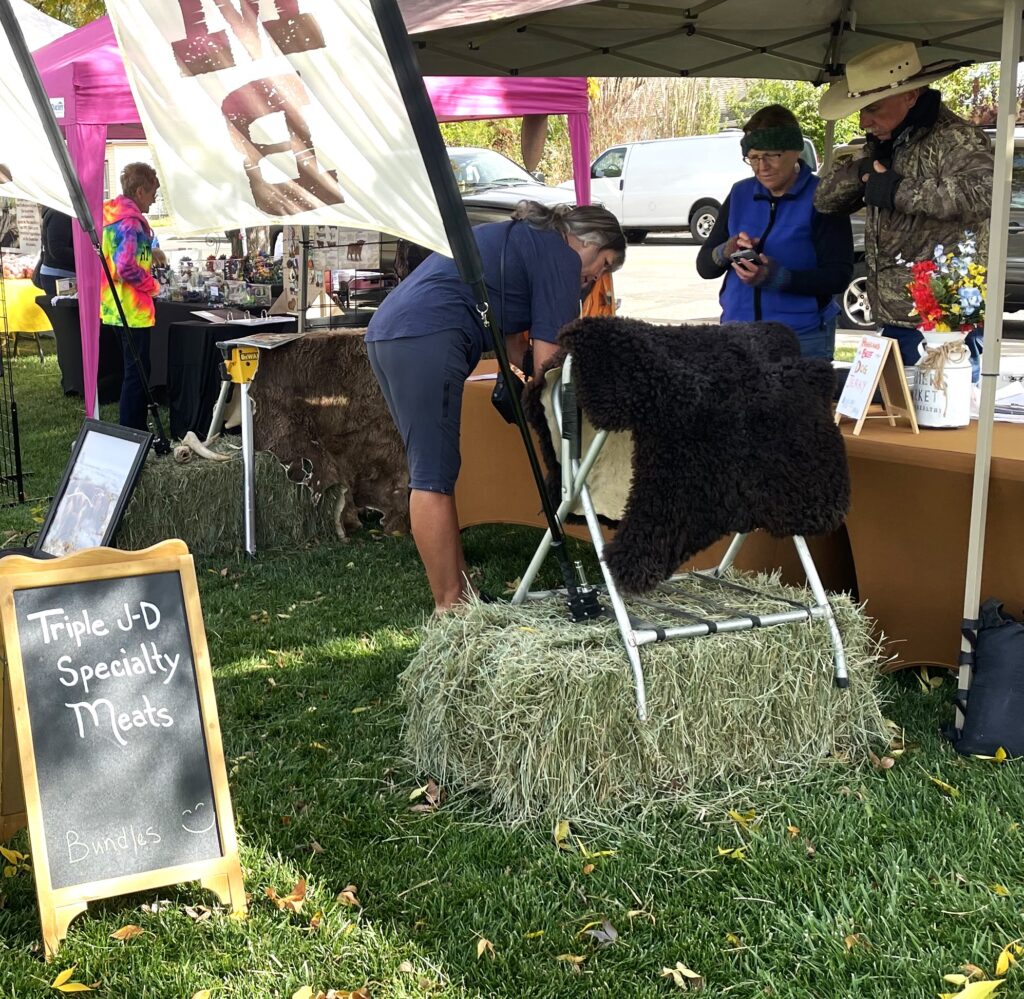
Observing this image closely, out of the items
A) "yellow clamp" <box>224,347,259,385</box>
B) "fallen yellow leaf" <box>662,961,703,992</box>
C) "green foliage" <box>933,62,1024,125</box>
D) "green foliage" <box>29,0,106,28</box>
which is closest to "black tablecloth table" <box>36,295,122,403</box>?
"yellow clamp" <box>224,347,259,385</box>

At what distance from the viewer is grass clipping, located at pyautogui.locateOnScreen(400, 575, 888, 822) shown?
9.45ft

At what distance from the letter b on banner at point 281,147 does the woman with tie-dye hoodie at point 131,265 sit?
3.96m

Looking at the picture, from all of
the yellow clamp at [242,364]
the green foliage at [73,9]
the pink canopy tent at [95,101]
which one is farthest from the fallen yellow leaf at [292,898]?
the green foliage at [73,9]

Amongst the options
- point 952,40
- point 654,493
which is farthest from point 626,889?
point 952,40

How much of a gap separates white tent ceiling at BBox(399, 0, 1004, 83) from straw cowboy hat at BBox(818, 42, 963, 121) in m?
0.63

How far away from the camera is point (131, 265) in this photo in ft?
21.7

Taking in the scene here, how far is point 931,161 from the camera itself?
3.80 m

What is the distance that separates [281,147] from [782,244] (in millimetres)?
2208

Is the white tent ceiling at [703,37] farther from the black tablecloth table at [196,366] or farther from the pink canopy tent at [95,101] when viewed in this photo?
the black tablecloth table at [196,366]

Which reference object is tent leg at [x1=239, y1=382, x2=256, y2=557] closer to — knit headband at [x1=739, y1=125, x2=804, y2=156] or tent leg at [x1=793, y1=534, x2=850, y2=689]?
knit headband at [x1=739, y1=125, x2=804, y2=156]

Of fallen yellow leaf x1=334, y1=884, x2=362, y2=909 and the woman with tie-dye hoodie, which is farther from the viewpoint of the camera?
the woman with tie-dye hoodie

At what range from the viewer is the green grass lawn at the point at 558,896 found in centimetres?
235

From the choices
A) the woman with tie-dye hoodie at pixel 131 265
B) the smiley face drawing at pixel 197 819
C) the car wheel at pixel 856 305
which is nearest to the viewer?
the smiley face drawing at pixel 197 819

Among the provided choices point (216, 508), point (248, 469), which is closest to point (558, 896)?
point (248, 469)
